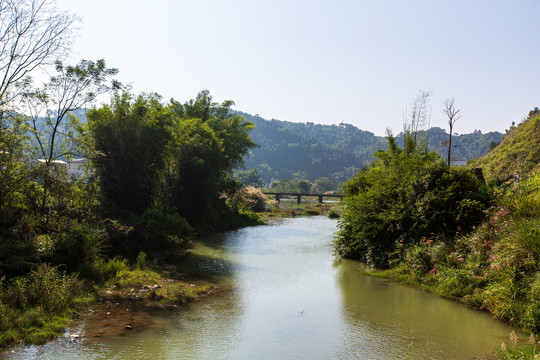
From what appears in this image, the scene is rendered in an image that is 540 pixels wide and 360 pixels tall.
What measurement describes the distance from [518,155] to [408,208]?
29.4m

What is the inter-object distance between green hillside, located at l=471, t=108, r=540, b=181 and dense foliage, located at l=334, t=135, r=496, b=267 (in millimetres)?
21499

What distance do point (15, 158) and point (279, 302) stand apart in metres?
9.62

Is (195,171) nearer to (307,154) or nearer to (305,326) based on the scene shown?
(305,326)

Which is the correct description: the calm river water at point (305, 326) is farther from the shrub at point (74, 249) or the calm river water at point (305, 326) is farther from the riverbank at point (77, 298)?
the shrub at point (74, 249)

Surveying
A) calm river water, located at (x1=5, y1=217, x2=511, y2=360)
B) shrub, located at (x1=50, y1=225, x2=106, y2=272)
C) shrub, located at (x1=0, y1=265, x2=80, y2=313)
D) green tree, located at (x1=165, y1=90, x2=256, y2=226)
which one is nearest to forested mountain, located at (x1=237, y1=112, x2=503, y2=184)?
green tree, located at (x1=165, y1=90, x2=256, y2=226)

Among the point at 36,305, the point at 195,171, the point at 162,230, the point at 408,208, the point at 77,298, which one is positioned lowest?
the point at 77,298

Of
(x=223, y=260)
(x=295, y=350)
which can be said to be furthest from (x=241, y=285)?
(x=295, y=350)

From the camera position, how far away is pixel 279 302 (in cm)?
1205

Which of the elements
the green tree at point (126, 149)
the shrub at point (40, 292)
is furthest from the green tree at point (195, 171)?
the shrub at point (40, 292)

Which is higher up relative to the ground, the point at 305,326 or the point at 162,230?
the point at 162,230

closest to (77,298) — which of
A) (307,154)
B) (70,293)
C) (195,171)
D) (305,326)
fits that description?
(70,293)

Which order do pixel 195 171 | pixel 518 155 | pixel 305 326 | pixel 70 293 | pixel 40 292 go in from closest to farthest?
pixel 40 292 < pixel 305 326 < pixel 70 293 < pixel 195 171 < pixel 518 155

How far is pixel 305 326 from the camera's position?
9875 millimetres

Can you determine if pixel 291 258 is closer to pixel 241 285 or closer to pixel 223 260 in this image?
pixel 223 260
